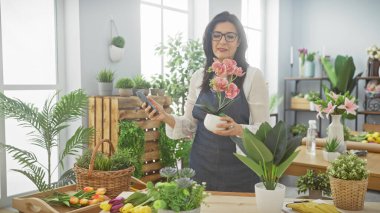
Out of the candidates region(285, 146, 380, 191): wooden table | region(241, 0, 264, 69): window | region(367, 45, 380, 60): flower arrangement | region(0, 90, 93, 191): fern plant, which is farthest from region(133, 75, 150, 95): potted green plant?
region(367, 45, 380, 60): flower arrangement

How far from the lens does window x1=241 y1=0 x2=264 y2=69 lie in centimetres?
674

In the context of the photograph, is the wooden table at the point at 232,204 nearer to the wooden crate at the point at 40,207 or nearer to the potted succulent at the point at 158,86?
the wooden crate at the point at 40,207

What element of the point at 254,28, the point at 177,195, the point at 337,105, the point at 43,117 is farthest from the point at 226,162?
the point at 254,28

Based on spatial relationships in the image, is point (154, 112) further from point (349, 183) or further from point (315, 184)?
point (315, 184)

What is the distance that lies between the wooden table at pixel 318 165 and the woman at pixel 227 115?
864 millimetres

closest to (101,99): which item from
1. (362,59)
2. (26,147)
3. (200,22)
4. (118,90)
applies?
(118,90)

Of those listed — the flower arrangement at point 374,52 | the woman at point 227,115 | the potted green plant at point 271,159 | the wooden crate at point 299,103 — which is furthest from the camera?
the wooden crate at point 299,103

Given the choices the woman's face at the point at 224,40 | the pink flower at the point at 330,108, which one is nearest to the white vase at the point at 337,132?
the pink flower at the point at 330,108

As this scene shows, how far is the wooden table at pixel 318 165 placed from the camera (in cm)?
240

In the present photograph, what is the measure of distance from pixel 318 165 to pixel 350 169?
129 centimetres

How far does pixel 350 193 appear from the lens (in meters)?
1.38

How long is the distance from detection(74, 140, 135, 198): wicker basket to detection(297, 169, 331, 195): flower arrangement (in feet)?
3.85

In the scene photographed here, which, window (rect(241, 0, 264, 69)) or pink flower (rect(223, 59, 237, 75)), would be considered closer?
pink flower (rect(223, 59, 237, 75))

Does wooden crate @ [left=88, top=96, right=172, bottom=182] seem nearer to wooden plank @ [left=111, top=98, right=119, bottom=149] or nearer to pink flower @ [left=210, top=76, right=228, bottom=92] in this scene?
wooden plank @ [left=111, top=98, right=119, bottom=149]
